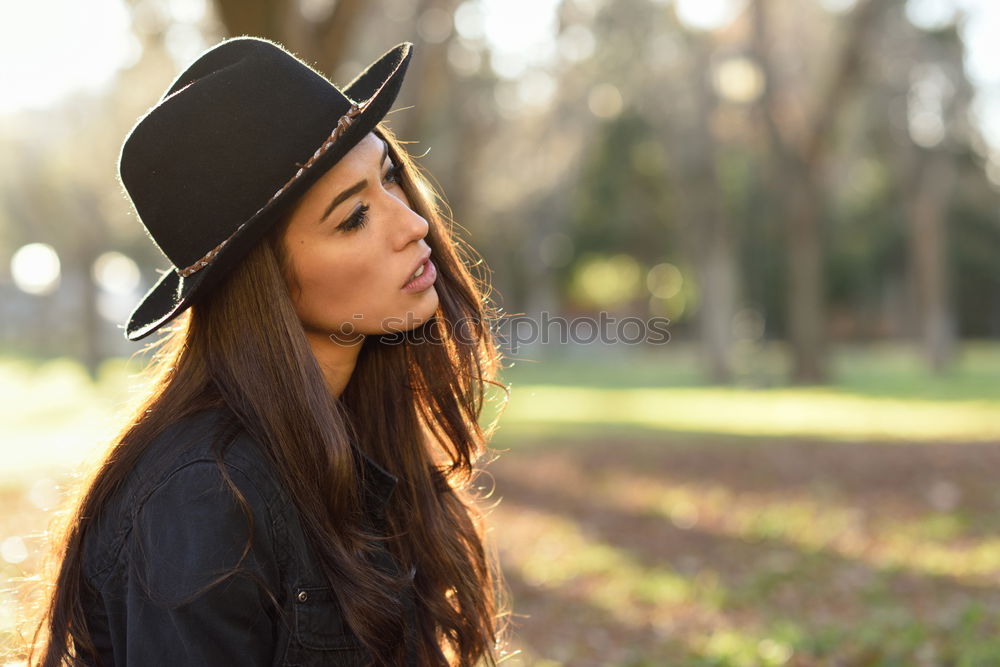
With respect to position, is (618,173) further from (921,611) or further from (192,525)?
(192,525)

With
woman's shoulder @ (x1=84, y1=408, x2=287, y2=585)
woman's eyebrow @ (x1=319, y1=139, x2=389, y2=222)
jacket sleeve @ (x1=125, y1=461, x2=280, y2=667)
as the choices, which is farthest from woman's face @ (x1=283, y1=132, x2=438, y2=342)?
jacket sleeve @ (x1=125, y1=461, x2=280, y2=667)

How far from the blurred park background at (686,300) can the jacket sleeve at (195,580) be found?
639 mm

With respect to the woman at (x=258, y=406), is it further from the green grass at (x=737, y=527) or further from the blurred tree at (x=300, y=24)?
the blurred tree at (x=300, y=24)

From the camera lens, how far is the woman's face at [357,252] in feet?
6.86

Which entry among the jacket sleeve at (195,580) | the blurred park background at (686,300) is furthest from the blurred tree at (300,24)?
the jacket sleeve at (195,580)

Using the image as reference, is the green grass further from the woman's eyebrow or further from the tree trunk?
the tree trunk

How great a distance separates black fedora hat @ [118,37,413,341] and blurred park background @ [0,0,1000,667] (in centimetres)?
52

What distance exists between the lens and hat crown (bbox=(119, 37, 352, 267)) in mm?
1996

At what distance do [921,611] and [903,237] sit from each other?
3847 cm

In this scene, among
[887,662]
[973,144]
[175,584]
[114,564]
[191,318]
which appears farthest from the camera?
[973,144]

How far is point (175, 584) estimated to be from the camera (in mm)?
1676

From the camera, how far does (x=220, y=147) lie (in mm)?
1996

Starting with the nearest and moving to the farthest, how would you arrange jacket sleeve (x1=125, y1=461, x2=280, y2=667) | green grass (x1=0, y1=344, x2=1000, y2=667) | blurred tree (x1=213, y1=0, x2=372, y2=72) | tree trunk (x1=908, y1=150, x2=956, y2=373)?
jacket sleeve (x1=125, y1=461, x2=280, y2=667) < green grass (x1=0, y1=344, x2=1000, y2=667) < blurred tree (x1=213, y1=0, x2=372, y2=72) < tree trunk (x1=908, y1=150, x2=956, y2=373)

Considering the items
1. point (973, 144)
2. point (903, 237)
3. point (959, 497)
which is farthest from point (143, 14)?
point (903, 237)
